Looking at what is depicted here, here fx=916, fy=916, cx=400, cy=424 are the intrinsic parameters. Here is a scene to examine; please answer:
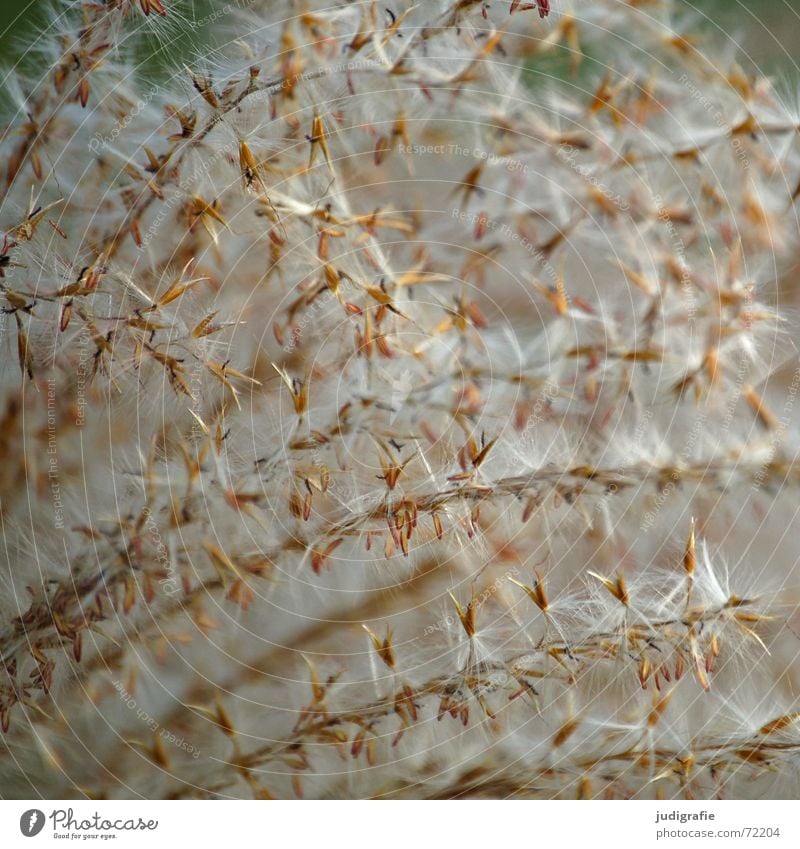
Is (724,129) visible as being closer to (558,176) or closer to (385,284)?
(558,176)

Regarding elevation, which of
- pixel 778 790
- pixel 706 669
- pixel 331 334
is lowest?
pixel 778 790

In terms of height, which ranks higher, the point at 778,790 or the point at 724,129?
the point at 724,129

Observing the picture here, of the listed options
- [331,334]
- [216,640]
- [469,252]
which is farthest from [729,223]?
[216,640]
